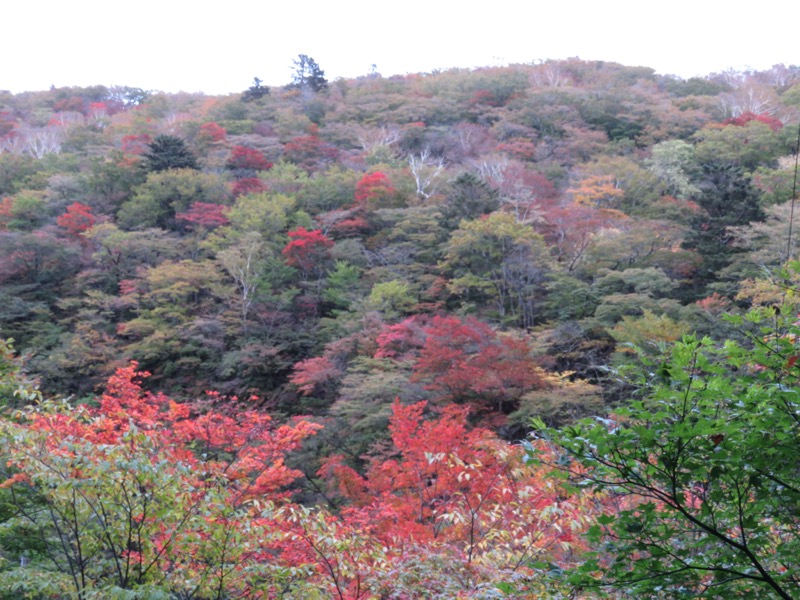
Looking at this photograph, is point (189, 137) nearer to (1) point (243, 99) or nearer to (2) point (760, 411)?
(1) point (243, 99)

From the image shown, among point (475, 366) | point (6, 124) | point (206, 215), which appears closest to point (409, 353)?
point (475, 366)

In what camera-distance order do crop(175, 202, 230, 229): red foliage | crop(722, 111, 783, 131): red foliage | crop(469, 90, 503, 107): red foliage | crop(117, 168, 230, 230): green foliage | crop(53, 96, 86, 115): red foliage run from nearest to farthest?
crop(175, 202, 230, 229): red foliage → crop(117, 168, 230, 230): green foliage → crop(722, 111, 783, 131): red foliage → crop(469, 90, 503, 107): red foliage → crop(53, 96, 86, 115): red foliage

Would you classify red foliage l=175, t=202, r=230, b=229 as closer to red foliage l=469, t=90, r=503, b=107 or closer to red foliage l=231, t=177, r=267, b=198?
red foliage l=231, t=177, r=267, b=198

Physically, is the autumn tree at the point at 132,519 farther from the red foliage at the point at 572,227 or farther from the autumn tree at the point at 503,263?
the red foliage at the point at 572,227

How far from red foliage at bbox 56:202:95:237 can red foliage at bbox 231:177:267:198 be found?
603 cm

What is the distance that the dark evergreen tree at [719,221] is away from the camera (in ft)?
52.6

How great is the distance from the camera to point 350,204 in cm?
2539

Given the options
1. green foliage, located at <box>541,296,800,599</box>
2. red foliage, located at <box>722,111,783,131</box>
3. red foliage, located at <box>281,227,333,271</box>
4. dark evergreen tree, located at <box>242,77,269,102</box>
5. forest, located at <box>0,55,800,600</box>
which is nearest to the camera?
green foliage, located at <box>541,296,800,599</box>

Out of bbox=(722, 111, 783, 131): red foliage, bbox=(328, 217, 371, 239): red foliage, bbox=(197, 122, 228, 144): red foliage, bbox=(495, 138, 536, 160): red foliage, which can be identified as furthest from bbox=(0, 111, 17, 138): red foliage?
bbox=(722, 111, 783, 131): red foliage

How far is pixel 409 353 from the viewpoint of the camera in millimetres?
14438

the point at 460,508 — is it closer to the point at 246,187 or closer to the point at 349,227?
the point at 349,227

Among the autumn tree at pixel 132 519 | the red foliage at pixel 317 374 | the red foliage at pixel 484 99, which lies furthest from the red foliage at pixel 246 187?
the autumn tree at pixel 132 519

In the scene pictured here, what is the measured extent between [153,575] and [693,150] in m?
26.1

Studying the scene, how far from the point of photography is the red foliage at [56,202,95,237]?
23094mm
